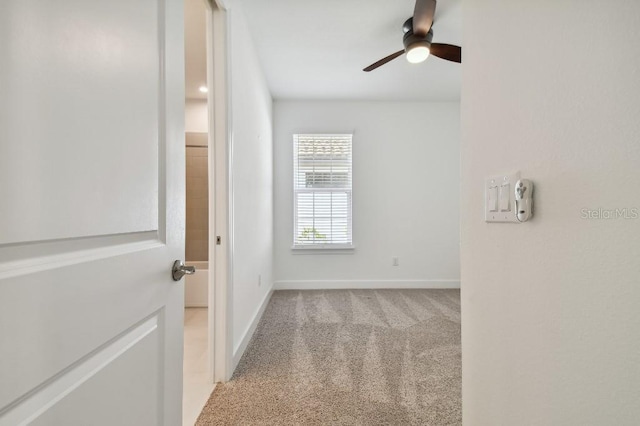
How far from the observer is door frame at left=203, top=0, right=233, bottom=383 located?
178 centimetres

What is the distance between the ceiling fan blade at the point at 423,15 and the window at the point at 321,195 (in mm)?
1979

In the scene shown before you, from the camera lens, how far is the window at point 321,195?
4.04 metres

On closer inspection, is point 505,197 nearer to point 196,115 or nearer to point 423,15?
point 423,15

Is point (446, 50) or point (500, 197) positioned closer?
point (500, 197)

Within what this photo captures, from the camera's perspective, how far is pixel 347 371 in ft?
6.18

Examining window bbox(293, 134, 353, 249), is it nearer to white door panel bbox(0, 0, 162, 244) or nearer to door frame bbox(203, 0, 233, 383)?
door frame bbox(203, 0, 233, 383)

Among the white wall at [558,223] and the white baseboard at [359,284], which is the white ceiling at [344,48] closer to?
the white wall at [558,223]

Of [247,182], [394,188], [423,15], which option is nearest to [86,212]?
[247,182]

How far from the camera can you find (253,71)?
2.65m

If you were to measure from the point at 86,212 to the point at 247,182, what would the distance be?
1.89 meters

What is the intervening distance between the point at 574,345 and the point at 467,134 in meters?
Answer: 0.64

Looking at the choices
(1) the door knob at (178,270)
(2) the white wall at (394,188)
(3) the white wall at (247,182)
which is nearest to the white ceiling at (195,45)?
(3) the white wall at (247,182)

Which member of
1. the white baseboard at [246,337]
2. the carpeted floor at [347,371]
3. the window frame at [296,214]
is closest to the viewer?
the carpeted floor at [347,371]

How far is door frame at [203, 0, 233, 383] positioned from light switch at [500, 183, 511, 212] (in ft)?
4.90
